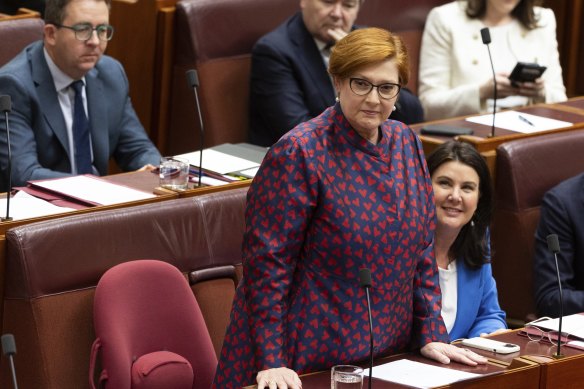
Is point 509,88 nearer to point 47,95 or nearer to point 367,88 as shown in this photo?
point 47,95

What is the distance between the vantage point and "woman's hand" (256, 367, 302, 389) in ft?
4.36

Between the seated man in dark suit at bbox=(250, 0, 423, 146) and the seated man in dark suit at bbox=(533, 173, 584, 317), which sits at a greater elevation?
the seated man in dark suit at bbox=(250, 0, 423, 146)

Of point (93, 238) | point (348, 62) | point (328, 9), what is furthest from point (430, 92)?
point (348, 62)

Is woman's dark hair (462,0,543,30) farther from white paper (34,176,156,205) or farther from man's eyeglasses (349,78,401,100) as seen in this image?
man's eyeglasses (349,78,401,100)

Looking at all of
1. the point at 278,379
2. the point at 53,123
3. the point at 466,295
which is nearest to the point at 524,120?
the point at 466,295

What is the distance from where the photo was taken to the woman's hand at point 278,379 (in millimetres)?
1329

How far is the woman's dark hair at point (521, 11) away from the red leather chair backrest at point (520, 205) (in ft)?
2.03

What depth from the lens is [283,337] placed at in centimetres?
138

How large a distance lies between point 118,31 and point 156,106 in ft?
0.59

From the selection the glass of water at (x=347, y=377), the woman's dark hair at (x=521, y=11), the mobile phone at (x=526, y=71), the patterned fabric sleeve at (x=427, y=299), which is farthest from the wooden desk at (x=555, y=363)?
the woman's dark hair at (x=521, y=11)

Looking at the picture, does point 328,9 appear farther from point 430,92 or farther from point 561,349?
point 561,349

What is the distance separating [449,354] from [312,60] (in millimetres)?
1157

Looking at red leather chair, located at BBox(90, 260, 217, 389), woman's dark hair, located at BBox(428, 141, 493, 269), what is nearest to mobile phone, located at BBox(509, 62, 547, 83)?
woman's dark hair, located at BBox(428, 141, 493, 269)

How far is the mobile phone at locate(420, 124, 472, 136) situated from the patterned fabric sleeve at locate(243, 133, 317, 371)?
0.96m
